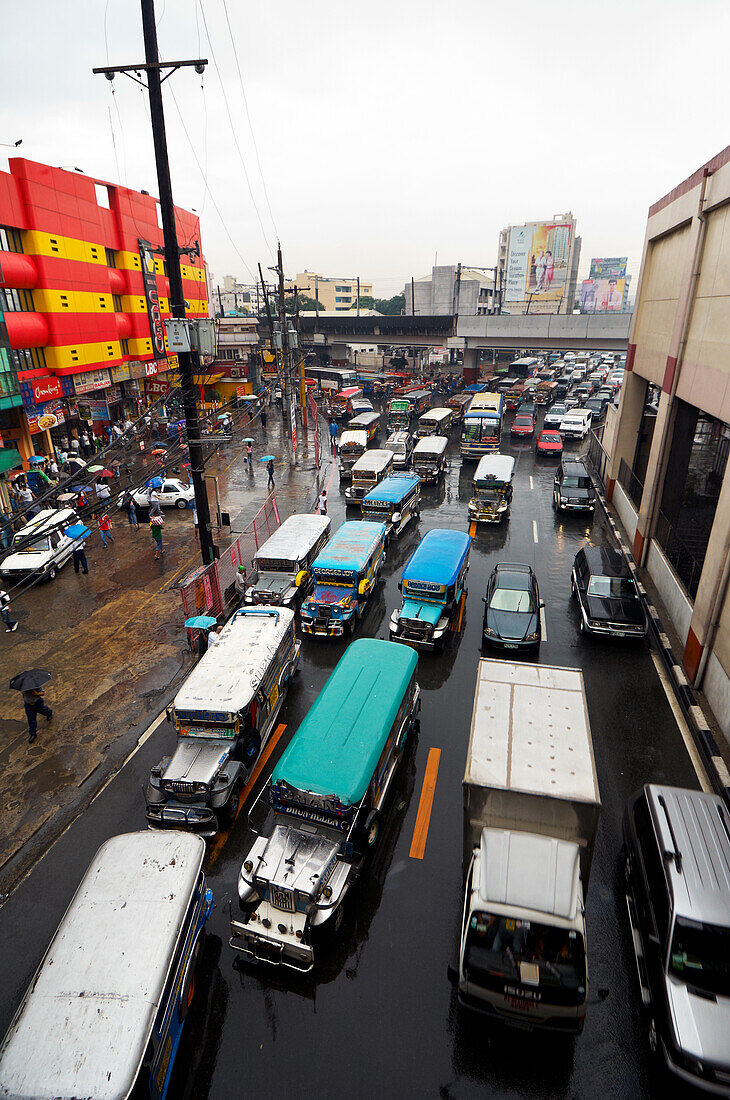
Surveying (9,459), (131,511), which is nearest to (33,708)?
(131,511)

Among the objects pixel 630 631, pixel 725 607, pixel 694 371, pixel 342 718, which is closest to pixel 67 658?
pixel 342 718

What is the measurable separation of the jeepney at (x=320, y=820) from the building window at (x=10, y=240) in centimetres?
2990

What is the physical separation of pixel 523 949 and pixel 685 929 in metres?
2.15

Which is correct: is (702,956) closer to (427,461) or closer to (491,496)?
(491,496)

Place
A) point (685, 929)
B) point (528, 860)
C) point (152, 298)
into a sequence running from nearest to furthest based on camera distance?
point (685, 929), point (528, 860), point (152, 298)

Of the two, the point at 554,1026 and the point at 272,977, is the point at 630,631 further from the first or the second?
the point at 272,977

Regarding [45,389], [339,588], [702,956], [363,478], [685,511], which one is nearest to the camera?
[702,956]

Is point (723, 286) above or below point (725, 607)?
above

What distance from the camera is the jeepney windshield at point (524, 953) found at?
712 centimetres

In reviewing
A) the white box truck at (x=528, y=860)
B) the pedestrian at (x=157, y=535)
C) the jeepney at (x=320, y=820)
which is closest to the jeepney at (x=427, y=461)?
the pedestrian at (x=157, y=535)

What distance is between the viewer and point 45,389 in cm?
2981

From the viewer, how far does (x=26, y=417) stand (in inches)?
1171

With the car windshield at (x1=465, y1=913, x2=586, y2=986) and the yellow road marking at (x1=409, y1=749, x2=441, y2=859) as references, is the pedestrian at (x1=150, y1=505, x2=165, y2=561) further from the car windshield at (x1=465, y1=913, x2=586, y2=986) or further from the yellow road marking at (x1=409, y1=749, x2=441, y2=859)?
the car windshield at (x1=465, y1=913, x2=586, y2=986)

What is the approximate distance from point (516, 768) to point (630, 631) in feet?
31.8
